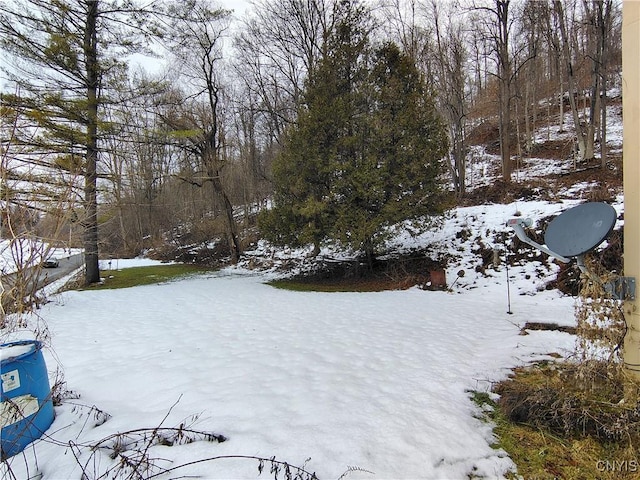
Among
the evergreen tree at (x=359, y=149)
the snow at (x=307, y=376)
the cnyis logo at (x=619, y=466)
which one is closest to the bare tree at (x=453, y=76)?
the evergreen tree at (x=359, y=149)

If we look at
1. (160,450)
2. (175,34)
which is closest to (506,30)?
(175,34)

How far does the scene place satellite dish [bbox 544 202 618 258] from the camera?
A: 2.42m

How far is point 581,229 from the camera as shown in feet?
8.57

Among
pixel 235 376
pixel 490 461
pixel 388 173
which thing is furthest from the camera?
pixel 388 173

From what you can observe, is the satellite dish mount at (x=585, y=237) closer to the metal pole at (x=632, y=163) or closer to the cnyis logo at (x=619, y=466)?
the metal pole at (x=632, y=163)

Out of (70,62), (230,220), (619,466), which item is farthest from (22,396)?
(230,220)

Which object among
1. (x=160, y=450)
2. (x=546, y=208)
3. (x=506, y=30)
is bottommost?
(x=160, y=450)

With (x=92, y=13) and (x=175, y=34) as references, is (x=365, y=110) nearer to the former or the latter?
(x=175, y=34)

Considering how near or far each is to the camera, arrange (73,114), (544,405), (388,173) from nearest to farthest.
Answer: (544,405) < (388,173) < (73,114)

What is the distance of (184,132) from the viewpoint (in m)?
12.4

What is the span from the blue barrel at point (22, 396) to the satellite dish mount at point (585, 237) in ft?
12.9

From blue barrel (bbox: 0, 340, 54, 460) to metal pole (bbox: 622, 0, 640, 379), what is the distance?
14.4 feet

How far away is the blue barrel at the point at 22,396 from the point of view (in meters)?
2.19

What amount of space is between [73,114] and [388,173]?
31.2ft
